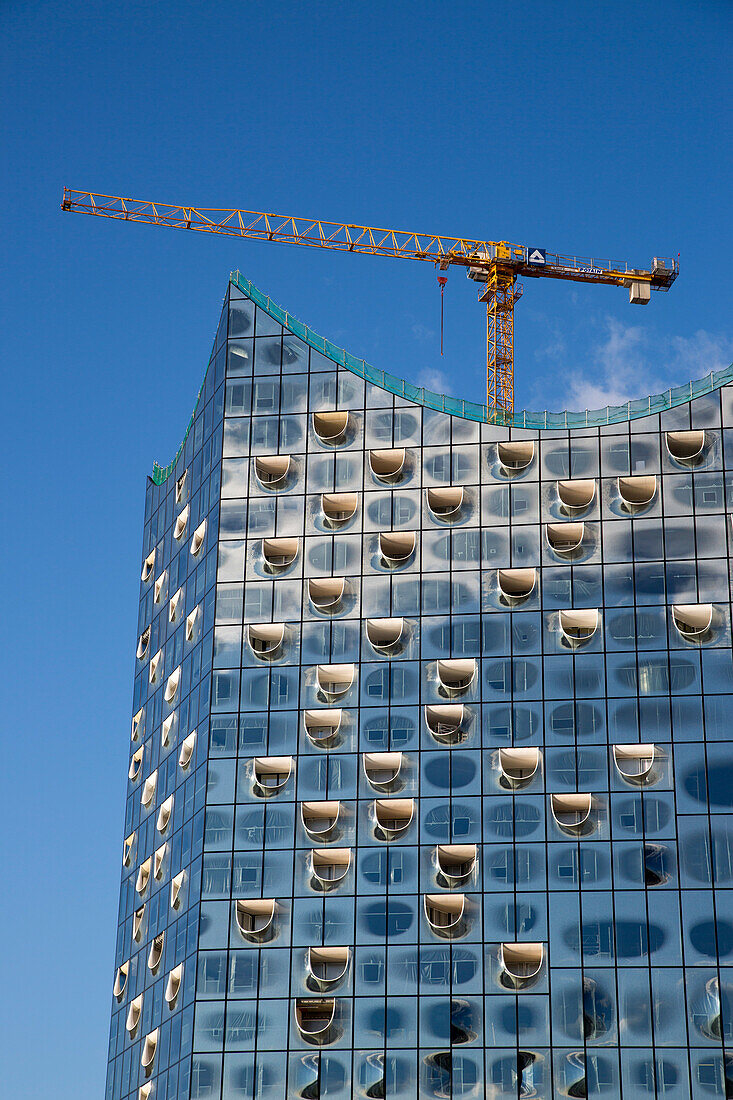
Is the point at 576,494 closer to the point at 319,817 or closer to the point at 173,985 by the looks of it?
the point at 319,817

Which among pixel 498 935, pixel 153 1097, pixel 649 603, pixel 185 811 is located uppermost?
pixel 649 603

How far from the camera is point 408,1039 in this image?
7481 cm

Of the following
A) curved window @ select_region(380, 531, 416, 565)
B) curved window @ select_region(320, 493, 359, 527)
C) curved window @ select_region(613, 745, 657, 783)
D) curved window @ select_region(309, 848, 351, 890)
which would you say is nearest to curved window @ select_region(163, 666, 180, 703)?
curved window @ select_region(320, 493, 359, 527)

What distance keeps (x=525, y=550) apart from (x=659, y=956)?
20.6 metres

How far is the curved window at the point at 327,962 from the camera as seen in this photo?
76.7 m

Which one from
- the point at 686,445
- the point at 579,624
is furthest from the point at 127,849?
the point at 686,445

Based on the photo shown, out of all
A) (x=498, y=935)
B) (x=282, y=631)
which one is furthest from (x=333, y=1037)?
(x=282, y=631)

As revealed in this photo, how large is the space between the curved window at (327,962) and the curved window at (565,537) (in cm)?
2166

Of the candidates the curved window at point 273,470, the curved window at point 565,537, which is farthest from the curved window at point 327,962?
the curved window at point 273,470

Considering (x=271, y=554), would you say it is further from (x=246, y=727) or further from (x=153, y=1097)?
(x=153, y=1097)

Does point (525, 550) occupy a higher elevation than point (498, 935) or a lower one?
higher

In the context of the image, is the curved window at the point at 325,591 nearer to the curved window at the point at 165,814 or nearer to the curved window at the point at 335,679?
the curved window at the point at 335,679

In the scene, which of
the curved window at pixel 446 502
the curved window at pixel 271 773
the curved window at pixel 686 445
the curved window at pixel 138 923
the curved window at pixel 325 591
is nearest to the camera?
the curved window at pixel 271 773

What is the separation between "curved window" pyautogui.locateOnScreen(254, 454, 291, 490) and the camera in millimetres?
87938
